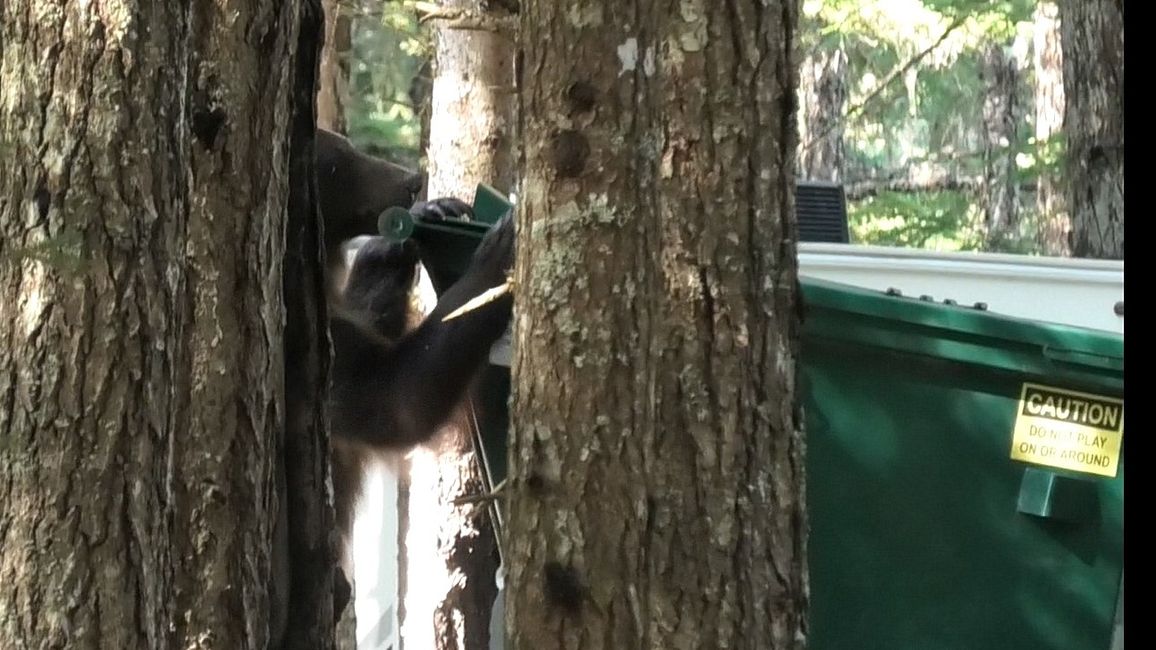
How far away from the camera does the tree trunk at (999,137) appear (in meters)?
15.8

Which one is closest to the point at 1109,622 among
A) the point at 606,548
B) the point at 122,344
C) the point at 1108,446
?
the point at 1108,446

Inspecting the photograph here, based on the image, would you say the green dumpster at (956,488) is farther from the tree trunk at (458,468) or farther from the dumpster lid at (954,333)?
the tree trunk at (458,468)

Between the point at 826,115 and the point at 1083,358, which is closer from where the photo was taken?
the point at 1083,358

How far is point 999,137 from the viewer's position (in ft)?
63.1

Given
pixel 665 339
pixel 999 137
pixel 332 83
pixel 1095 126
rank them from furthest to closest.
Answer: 1. pixel 999 137
2. pixel 332 83
3. pixel 1095 126
4. pixel 665 339

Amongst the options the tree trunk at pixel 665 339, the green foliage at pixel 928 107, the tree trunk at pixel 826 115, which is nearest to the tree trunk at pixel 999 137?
the green foliage at pixel 928 107

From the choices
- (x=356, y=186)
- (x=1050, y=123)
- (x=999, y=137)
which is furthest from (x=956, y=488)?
(x=999, y=137)

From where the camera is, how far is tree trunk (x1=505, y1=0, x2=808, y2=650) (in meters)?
2.17

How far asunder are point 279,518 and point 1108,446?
6.02 ft

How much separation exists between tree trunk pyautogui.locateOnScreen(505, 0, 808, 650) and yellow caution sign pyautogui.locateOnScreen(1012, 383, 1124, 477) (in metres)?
1.09

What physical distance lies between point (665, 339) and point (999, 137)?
18122mm

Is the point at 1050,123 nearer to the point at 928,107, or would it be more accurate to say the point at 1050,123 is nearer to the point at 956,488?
the point at 956,488

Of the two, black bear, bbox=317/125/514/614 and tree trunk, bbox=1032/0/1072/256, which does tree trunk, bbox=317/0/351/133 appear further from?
tree trunk, bbox=1032/0/1072/256

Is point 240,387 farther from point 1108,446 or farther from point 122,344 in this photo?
point 1108,446
